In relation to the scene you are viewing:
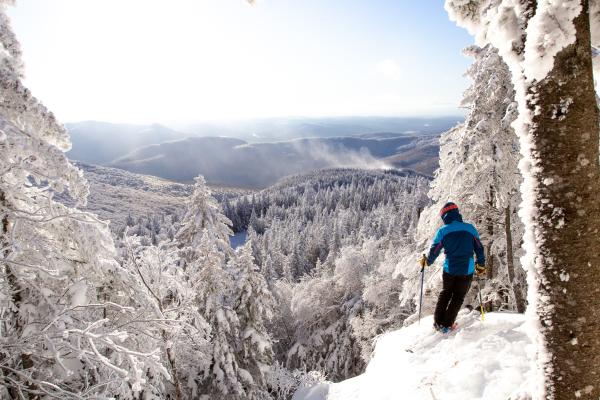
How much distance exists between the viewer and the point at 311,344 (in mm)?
34406

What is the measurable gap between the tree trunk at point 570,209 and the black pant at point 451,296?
4065 mm

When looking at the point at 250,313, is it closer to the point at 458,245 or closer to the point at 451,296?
the point at 451,296

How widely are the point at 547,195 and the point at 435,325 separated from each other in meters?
5.31

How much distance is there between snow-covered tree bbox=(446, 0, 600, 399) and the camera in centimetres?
203

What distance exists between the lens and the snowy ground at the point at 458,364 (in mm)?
4770

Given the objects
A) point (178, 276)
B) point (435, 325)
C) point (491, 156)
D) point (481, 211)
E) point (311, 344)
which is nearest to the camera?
point (435, 325)

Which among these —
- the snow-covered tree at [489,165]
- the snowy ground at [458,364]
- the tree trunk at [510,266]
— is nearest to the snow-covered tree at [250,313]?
the snow-covered tree at [489,165]

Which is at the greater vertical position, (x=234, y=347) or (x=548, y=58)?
(x=548, y=58)

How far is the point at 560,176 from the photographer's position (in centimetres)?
215

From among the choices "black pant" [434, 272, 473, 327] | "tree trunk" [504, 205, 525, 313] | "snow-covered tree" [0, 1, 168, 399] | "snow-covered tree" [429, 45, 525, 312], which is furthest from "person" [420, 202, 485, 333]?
"snow-covered tree" [0, 1, 168, 399]

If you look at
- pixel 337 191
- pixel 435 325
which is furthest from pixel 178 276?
pixel 337 191

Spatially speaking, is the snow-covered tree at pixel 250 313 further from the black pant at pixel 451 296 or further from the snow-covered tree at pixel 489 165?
the black pant at pixel 451 296

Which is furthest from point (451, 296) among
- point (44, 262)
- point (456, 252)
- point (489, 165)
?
point (44, 262)

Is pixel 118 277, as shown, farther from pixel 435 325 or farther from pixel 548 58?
pixel 548 58
